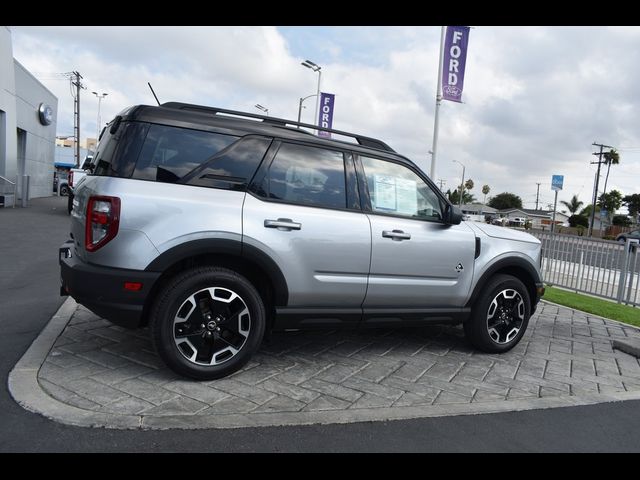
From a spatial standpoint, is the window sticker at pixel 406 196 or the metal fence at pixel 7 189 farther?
the metal fence at pixel 7 189

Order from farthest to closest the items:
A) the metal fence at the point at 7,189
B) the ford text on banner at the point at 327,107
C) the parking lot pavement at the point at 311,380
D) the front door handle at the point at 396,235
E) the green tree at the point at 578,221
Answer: the green tree at the point at 578,221 < the ford text on banner at the point at 327,107 < the metal fence at the point at 7,189 < the front door handle at the point at 396,235 < the parking lot pavement at the point at 311,380

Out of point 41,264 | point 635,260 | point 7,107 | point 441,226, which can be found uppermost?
point 7,107

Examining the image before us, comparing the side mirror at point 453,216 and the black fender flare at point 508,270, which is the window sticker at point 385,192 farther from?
the black fender flare at point 508,270

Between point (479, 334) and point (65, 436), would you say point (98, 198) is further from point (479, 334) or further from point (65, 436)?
point (479, 334)

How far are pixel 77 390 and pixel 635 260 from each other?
28.6 feet

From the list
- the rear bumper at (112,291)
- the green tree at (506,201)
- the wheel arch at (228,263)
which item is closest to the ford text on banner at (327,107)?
the wheel arch at (228,263)

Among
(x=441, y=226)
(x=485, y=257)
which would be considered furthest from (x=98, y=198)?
(x=485, y=257)

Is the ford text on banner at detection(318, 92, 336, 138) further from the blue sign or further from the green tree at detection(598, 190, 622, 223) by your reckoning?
the green tree at detection(598, 190, 622, 223)

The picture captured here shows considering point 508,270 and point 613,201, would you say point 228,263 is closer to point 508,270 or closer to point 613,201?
point 508,270

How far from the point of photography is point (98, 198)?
334 cm

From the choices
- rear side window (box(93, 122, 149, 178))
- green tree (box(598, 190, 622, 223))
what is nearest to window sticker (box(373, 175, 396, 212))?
rear side window (box(93, 122, 149, 178))

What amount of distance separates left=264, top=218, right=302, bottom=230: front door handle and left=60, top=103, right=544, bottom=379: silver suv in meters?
0.02

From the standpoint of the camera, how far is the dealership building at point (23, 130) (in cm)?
2233

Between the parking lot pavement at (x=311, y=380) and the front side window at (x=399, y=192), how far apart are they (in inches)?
55.1
